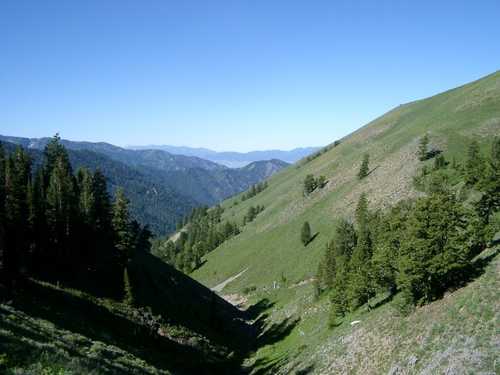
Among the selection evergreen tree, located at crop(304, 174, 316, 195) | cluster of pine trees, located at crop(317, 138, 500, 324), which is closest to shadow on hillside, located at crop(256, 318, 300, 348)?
cluster of pine trees, located at crop(317, 138, 500, 324)

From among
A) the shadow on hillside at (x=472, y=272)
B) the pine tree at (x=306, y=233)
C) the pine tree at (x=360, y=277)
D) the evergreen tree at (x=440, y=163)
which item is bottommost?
Result: the pine tree at (x=306, y=233)

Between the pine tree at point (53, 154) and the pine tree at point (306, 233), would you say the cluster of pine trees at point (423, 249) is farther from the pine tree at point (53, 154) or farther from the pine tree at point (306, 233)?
the pine tree at point (53, 154)

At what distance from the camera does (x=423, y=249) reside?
28156 mm

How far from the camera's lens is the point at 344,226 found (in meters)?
68.1

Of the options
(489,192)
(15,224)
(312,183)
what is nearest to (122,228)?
(15,224)

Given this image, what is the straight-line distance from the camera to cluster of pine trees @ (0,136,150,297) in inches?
1538

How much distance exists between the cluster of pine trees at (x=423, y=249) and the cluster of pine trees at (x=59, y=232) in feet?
102

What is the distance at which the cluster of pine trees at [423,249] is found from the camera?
28000 millimetres

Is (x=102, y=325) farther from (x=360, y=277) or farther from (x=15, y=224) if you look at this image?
(x=360, y=277)

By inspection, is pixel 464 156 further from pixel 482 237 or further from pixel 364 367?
pixel 364 367

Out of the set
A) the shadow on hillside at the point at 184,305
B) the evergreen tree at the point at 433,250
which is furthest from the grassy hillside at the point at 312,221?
the shadow on hillside at the point at 184,305

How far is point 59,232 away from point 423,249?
42.5 m

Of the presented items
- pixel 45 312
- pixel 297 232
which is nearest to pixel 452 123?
pixel 297 232

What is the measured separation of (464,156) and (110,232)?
76077mm
